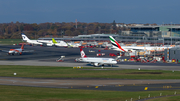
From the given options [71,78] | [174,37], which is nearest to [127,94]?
[71,78]

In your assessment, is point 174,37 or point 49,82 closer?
point 49,82

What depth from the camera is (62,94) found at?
4350 cm

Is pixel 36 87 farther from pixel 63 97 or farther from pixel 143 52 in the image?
pixel 143 52

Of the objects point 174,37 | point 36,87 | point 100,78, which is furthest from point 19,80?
point 174,37

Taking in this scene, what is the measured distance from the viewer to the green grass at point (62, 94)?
39719mm

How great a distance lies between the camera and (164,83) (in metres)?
55.4

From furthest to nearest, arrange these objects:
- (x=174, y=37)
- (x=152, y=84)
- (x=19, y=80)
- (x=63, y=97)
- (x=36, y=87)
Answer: (x=174, y=37)
(x=19, y=80)
(x=152, y=84)
(x=36, y=87)
(x=63, y=97)

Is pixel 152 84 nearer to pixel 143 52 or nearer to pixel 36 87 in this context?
pixel 36 87

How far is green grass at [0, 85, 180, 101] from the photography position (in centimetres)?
3972

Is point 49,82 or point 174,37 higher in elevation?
point 174,37

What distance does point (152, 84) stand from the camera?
5409cm

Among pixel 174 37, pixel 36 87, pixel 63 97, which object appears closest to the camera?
pixel 63 97

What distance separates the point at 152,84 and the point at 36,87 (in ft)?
76.0

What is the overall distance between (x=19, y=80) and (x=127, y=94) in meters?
26.3
